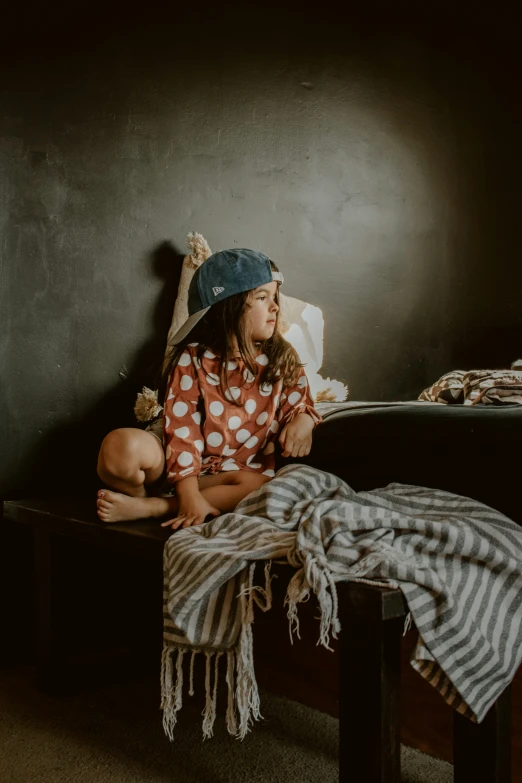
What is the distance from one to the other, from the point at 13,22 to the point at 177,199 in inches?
22.0

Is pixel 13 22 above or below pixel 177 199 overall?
above

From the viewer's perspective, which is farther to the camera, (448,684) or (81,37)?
(81,37)

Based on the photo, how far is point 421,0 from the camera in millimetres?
2809

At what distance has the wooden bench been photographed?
0.87 meters

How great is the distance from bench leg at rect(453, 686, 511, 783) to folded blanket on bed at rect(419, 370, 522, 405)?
60 cm

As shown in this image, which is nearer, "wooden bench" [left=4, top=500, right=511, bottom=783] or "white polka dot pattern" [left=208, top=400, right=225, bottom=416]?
"wooden bench" [left=4, top=500, right=511, bottom=783]

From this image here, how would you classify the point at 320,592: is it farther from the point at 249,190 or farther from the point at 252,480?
the point at 249,190

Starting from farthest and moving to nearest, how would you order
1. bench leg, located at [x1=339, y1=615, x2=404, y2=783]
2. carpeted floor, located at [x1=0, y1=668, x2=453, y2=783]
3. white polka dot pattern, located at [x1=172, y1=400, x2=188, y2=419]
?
1. white polka dot pattern, located at [x1=172, y1=400, x2=188, y2=419]
2. carpeted floor, located at [x1=0, y1=668, x2=453, y2=783]
3. bench leg, located at [x1=339, y1=615, x2=404, y2=783]

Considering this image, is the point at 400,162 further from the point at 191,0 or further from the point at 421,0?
the point at 191,0

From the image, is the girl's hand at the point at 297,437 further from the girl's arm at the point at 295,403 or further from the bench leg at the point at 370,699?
the bench leg at the point at 370,699

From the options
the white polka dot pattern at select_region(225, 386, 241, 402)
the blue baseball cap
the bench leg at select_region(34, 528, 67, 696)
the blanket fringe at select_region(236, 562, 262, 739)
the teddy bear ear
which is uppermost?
the teddy bear ear

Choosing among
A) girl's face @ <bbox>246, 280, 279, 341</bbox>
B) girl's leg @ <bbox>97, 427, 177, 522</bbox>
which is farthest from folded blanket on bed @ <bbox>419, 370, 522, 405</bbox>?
girl's leg @ <bbox>97, 427, 177, 522</bbox>

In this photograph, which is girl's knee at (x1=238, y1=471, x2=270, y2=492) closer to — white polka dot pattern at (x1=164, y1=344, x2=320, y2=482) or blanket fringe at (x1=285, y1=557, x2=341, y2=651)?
white polka dot pattern at (x1=164, y1=344, x2=320, y2=482)

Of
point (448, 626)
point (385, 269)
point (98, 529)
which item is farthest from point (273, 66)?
point (448, 626)
